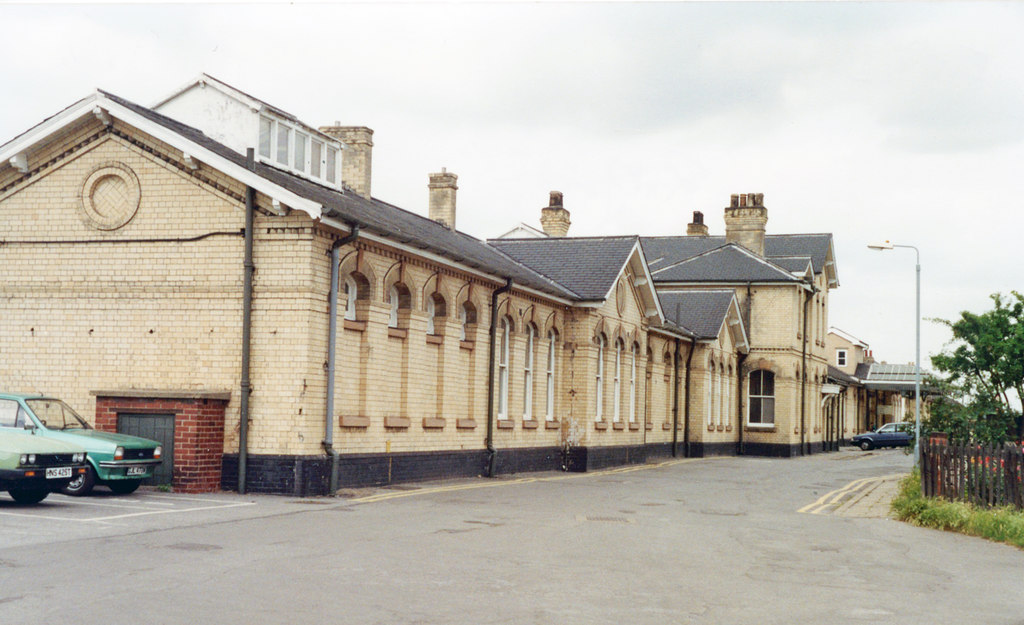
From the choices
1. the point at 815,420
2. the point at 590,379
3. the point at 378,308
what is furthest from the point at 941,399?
the point at 815,420

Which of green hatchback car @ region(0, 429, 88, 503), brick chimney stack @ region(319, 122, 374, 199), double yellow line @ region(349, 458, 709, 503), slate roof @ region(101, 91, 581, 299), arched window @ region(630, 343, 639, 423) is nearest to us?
green hatchback car @ region(0, 429, 88, 503)

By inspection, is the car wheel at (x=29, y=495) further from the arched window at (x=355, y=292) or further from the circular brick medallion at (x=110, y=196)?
the arched window at (x=355, y=292)

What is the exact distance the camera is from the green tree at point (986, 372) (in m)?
26.5

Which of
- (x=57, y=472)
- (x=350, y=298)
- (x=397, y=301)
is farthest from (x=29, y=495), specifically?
(x=397, y=301)

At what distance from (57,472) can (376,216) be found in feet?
32.5

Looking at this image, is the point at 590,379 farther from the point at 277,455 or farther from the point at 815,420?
the point at 815,420

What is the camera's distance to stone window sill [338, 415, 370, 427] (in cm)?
2022

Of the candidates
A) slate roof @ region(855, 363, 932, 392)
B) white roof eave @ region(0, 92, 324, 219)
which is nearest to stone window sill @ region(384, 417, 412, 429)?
white roof eave @ region(0, 92, 324, 219)

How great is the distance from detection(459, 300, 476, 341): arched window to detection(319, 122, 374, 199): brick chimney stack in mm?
4140

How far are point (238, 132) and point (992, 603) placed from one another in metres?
17.1

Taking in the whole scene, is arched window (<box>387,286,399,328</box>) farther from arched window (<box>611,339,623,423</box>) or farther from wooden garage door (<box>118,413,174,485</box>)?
arched window (<box>611,339,623,423</box>)

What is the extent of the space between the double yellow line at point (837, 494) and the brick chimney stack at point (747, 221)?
934 inches

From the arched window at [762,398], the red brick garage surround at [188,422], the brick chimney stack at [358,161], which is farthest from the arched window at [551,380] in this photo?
the arched window at [762,398]

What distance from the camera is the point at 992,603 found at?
1060 centimetres
